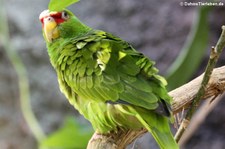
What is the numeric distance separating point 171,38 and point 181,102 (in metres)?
1.02

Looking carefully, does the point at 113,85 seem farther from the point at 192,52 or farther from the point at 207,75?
the point at 192,52

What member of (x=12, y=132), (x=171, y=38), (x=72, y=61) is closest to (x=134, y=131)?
(x=72, y=61)

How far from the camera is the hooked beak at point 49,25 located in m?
1.02

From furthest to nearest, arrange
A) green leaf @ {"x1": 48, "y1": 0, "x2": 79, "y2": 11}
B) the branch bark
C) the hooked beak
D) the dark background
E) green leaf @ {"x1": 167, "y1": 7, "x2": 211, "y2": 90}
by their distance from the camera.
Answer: the dark background → green leaf @ {"x1": 167, "y1": 7, "x2": 211, "y2": 90} → the hooked beak → the branch bark → green leaf @ {"x1": 48, "y1": 0, "x2": 79, "y2": 11}

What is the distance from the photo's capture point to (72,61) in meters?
0.94

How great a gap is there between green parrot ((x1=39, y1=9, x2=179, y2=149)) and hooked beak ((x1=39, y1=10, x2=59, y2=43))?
55 millimetres

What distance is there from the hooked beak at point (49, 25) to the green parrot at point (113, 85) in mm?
55

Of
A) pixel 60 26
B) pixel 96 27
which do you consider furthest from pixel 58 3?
pixel 96 27

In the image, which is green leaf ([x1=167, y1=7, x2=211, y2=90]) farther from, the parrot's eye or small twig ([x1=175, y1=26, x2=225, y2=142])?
small twig ([x1=175, y1=26, x2=225, y2=142])

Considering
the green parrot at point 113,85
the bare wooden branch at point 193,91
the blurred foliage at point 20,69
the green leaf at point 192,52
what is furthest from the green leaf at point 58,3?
the blurred foliage at point 20,69

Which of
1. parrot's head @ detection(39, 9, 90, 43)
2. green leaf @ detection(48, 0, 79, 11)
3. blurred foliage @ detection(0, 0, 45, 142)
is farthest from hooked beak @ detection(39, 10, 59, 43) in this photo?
blurred foliage @ detection(0, 0, 45, 142)

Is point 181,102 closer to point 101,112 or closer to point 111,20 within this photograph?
point 101,112

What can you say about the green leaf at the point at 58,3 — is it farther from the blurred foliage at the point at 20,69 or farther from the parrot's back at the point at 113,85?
the blurred foliage at the point at 20,69

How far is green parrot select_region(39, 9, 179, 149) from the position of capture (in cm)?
83
